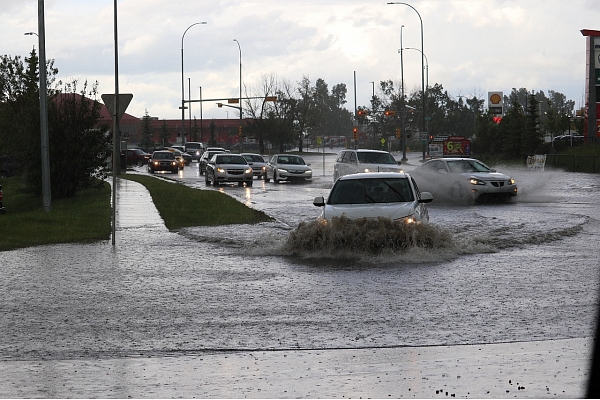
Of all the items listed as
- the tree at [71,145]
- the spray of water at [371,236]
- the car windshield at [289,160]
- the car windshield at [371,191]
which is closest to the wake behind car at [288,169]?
the car windshield at [289,160]

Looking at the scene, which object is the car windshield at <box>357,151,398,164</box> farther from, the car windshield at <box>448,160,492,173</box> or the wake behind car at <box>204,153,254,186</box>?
the wake behind car at <box>204,153,254,186</box>

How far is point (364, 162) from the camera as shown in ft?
128

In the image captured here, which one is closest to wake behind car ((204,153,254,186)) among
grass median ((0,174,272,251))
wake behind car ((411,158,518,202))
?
grass median ((0,174,272,251))

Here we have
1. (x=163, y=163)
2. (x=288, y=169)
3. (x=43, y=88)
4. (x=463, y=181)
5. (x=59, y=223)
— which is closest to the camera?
(x=59, y=223)

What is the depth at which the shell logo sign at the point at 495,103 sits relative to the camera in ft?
261

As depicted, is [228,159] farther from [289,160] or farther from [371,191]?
[371,191]

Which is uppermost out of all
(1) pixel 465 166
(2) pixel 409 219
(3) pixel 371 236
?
(1) pixel 465 166

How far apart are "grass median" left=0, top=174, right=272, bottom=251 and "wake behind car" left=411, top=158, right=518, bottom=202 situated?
6.55 metres

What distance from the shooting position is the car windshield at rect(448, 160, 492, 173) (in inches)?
1233

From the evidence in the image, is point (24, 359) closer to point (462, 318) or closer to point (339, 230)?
point (462, 318)

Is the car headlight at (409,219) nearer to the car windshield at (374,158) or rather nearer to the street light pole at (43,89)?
the street light pole at (43,89)

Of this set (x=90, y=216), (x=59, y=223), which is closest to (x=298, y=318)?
(x=59, y=223)

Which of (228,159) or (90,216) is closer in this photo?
(90,216)

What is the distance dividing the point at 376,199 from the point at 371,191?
26 centimetres
